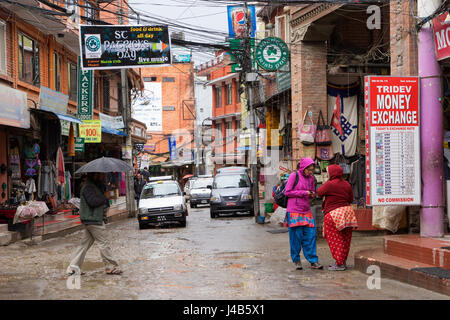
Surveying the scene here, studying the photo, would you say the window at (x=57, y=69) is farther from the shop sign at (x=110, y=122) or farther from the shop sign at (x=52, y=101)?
the shop sign at (x=110, y=122)

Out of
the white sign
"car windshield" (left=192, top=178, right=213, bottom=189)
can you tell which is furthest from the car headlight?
the white sign

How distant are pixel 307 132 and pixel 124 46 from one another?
618 cm

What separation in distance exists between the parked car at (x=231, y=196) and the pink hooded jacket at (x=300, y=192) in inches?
568

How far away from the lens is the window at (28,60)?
19.6 meters

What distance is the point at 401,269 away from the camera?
8.47 meters

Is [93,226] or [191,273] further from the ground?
[93,226]

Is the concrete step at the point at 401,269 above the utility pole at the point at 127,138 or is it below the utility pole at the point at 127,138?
below

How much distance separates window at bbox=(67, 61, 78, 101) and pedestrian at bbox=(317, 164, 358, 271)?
57.8 ft

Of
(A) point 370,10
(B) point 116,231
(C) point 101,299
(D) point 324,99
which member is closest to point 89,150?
(B) point 116,231

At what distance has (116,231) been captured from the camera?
19359mm

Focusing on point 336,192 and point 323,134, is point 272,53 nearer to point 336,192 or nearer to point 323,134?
point 323,134

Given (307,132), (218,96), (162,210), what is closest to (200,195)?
(162,210)

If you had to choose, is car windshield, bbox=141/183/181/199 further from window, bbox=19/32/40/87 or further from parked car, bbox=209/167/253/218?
window, bbox=19/32/40/87

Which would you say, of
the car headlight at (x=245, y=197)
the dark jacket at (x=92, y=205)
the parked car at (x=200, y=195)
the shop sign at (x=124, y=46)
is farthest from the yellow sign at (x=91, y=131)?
the dark jacket at (x=92, y=205)
